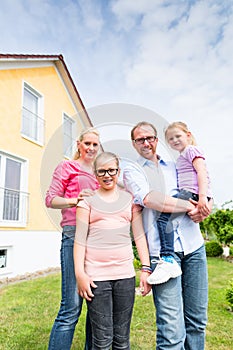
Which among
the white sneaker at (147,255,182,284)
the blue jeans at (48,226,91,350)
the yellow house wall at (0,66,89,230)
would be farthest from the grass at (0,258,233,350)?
the yellow house wall at (0,66,89,230)

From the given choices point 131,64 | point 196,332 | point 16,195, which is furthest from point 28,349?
point 16,195

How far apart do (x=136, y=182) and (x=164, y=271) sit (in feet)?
1.59

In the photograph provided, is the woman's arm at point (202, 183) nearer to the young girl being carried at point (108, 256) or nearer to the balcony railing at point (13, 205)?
the young girl being carried at point (108, 256)

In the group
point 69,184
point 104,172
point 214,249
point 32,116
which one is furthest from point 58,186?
point 214,249

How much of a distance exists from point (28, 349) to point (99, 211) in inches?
74.5

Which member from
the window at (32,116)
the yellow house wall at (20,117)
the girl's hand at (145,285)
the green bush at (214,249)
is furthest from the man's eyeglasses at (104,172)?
the green bush at (214,249)

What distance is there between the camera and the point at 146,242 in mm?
1595

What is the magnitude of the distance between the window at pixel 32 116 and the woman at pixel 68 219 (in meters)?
6.85

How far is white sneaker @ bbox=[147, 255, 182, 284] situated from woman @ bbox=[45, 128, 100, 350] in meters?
0.57

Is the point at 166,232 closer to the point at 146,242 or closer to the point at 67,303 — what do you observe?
the point at 146,242

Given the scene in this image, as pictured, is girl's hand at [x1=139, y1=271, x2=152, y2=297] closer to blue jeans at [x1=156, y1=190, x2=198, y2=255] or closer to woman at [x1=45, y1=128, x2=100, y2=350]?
blue jeans at [x1=156, y1=190, x2=198, y2=255]

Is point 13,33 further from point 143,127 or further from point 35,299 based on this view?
point 143,127

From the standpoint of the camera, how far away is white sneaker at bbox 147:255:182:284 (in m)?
1.41

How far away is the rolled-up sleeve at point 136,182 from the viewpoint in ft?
4.90
